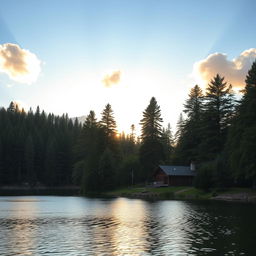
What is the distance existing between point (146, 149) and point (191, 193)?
27.7 m

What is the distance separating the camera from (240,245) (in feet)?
67.9

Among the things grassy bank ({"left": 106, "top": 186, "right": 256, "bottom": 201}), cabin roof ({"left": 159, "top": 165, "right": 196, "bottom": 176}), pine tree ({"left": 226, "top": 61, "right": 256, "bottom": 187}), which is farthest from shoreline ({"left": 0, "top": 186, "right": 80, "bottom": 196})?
pine tree ({"left": 226, "top": 61, "right": 256, "bottom": 187})

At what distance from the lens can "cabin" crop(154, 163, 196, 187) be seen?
83.2m

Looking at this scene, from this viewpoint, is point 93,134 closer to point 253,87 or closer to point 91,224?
point 253,87

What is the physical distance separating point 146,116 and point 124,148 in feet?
163

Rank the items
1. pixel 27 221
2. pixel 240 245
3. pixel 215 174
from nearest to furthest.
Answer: pixel 240 245 → pixel 27 221 → pixel 215 174

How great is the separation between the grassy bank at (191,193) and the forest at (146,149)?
195cm

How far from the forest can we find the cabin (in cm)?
301

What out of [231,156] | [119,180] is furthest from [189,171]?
[231,156]

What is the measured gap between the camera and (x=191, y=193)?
67.8m

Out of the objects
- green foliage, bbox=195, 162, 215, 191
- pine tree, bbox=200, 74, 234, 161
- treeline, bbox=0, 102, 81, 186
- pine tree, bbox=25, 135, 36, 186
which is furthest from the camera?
pine tree, bbox=25, 135, 36, 186

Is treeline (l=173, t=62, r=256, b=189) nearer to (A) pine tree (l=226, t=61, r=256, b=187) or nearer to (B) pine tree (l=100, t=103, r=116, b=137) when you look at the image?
(A) pine tree (l=226, t=61, r=256, b=187)

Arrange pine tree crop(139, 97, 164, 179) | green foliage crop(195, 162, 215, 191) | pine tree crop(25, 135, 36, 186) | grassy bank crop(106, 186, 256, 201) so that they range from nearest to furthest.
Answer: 1. grassy bank crop(106, 186, 256, 201)
2. green foliage crop(195, 162, 215, 191)
3. pine tree crop(139, 97, 164, 179)
4. pine tree crop(25, 135, 36, 186)

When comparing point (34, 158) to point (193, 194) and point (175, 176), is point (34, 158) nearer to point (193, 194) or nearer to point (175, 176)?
point (175, 176)
